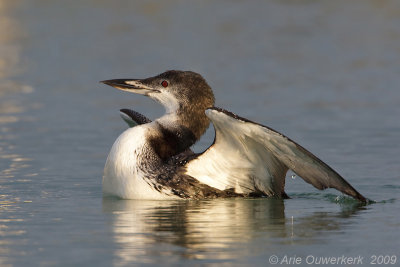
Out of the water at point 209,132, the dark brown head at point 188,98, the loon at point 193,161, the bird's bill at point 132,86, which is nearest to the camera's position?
the water at point 209,132

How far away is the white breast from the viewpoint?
28.9 feet

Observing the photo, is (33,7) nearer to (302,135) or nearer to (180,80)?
(302,135)

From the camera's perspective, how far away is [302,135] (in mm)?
12109

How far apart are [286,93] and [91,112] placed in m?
3.01

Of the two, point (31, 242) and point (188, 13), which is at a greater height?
point (188, 13)

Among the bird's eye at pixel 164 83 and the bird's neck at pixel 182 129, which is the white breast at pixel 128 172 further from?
the bird's eye at pixel 164 83

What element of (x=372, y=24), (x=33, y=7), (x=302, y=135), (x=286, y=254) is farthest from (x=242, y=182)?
(x=33, y=7)

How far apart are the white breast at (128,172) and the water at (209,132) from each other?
4.2 inches

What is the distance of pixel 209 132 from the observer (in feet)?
41.7

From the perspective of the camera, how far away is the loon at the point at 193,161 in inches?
331

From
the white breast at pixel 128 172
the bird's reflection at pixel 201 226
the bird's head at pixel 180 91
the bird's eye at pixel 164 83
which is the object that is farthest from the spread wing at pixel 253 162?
the bird's eye at pixel 164 83

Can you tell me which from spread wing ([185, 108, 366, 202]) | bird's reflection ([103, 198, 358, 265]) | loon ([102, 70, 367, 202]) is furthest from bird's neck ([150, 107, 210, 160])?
bird's reflection ([103, 198, 358, 265])

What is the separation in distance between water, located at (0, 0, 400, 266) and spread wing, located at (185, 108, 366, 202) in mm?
188

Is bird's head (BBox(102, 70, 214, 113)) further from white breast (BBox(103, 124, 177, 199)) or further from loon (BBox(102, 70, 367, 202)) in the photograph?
white breast (BBox(103, 124, 177, 199))
